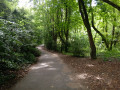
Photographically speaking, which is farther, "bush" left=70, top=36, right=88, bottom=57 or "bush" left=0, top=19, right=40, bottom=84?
"bush" left=70, top=36, right=88, bottom=57

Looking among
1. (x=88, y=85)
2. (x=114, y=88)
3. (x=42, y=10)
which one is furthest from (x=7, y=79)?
(x=42, y=10)

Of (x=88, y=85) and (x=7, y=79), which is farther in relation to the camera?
(x=7, y=79)

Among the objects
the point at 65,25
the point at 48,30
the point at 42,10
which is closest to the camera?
the point at 65,25

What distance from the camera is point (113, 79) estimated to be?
4746mm

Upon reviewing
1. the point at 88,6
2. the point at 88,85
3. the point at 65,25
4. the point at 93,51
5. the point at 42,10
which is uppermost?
the point at 42,10

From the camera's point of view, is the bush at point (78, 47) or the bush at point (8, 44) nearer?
the bush at point (8, 44)

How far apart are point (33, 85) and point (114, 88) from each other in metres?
3.80

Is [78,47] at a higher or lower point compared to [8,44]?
lower

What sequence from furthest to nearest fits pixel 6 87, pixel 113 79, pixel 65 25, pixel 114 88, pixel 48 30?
pixel 48 30
pixel 65 25
pixel 113 79
pixel 6 87
pixel 114 88

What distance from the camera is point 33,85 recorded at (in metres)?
4.53

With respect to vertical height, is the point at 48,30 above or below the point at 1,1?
below

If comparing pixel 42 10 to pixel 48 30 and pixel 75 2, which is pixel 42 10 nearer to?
pixel 48 30

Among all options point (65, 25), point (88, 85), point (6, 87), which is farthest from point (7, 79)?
point (65, 25)

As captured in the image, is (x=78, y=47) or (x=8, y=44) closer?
(x=8, y=44)
